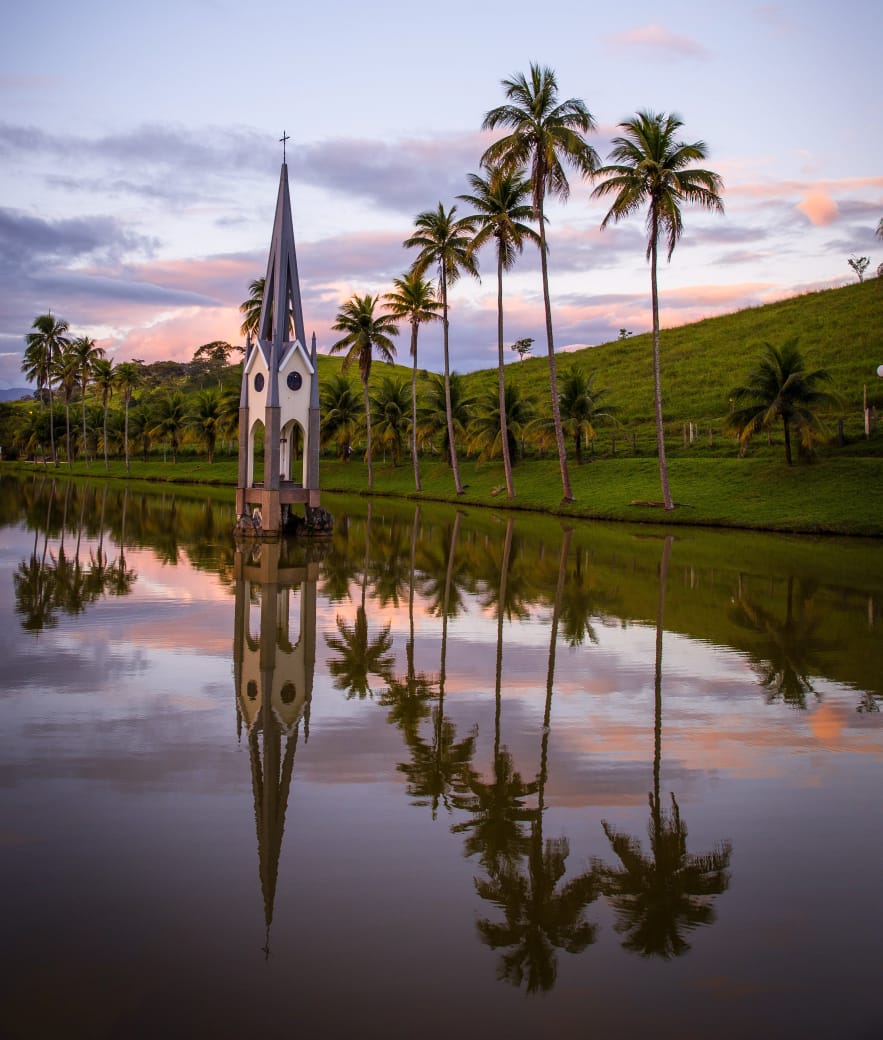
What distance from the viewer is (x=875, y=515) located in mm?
30250

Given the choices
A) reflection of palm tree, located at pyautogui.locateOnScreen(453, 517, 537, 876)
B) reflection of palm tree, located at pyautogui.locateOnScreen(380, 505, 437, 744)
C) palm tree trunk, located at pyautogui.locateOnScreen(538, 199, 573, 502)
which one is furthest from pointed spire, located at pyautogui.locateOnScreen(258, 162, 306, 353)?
reflection of palm tree, located at pyautogui.locateOnScreen(453, 517, 537, 876)

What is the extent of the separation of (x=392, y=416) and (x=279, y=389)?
28599 mm

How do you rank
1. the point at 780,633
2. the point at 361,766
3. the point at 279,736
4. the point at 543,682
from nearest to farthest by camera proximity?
the point at 361,766, the point at 279,736, the point at 543,682, the point at 780,633

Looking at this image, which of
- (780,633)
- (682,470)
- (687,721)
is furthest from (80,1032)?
(682,470)

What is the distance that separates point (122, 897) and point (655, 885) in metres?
3.12

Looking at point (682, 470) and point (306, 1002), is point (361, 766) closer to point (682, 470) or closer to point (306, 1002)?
point (306, 1002)

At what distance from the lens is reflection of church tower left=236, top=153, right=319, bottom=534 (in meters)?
31.2

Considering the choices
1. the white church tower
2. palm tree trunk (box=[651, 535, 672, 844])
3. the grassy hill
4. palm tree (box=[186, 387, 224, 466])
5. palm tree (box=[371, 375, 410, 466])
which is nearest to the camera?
palm tree trunk (box=[651, 535, 672, 844])

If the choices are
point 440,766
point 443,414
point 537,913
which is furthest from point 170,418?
point 537,913

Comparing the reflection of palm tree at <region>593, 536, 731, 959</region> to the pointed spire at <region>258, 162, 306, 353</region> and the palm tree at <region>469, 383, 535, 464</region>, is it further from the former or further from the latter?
the palm tree at <region>469, 383, 535, 464</region>

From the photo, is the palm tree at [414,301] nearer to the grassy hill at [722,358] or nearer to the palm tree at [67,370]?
the grassy hill at [722,358]

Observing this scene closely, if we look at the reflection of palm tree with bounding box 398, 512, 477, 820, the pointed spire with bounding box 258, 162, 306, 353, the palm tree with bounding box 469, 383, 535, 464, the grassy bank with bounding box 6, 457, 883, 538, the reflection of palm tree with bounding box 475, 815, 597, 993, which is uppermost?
the pointed spire with bounding box 258, 162, 306, 353

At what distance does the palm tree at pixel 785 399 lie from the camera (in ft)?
120

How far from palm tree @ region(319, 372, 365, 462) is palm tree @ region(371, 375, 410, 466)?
235 cm
